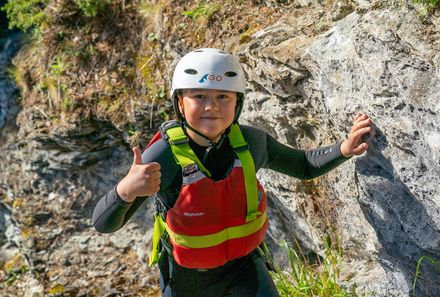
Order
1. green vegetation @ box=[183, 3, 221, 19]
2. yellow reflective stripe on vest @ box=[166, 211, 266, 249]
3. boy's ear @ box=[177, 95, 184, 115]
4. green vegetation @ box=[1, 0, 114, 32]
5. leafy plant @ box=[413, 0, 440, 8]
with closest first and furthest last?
leafy plant @ box=[413, 0, 440, 8]
yellow reflective stripe on vest @ box=[166, 211, 266, 249]
boy's ear @ box=[177, 95, 184, 115]
green vegetation @ box=[183, 3, 221, 19]
green vegetation @ box=[1, 0, 114, 32]

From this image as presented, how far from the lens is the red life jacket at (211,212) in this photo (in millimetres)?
3740

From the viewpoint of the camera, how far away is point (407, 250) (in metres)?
4.21

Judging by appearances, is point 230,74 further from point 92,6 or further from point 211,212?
point 92,6

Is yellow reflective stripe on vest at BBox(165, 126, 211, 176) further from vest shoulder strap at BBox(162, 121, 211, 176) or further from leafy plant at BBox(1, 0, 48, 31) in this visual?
leafy plant at BBox(1, 0, 48, 31)

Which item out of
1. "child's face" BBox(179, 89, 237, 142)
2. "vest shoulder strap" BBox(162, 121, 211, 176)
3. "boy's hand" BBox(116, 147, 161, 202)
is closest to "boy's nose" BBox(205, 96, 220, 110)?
"child's face" BBox(179, 89, 237, 142)

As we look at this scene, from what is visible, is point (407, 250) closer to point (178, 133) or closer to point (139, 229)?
point (178, 133)

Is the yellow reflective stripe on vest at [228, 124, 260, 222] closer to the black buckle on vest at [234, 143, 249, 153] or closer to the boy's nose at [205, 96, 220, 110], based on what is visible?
the black buckle on vest at [234, 143, 249, 153]

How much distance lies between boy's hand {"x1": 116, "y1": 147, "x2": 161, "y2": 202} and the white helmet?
0.74 m

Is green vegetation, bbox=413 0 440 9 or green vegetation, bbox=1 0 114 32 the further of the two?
green vegetation, bbox=1 0 114 32

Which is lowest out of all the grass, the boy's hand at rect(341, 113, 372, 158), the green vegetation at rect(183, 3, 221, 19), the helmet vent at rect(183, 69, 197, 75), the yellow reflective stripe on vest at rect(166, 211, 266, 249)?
the grass

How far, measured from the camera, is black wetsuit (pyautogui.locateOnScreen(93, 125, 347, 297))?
387 centimetres

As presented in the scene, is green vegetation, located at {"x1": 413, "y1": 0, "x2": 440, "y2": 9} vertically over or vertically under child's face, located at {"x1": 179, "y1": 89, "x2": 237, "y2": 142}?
over

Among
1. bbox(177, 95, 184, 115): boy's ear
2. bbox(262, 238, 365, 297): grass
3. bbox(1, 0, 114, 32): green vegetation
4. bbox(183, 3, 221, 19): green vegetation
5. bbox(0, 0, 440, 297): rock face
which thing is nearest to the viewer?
bbox(0, 0, 440, 297): rock face

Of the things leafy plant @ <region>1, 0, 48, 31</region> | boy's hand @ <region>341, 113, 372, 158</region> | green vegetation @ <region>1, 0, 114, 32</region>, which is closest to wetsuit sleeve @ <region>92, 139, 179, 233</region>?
boy's hand @ <region>341, 113, 372, 158</region>
